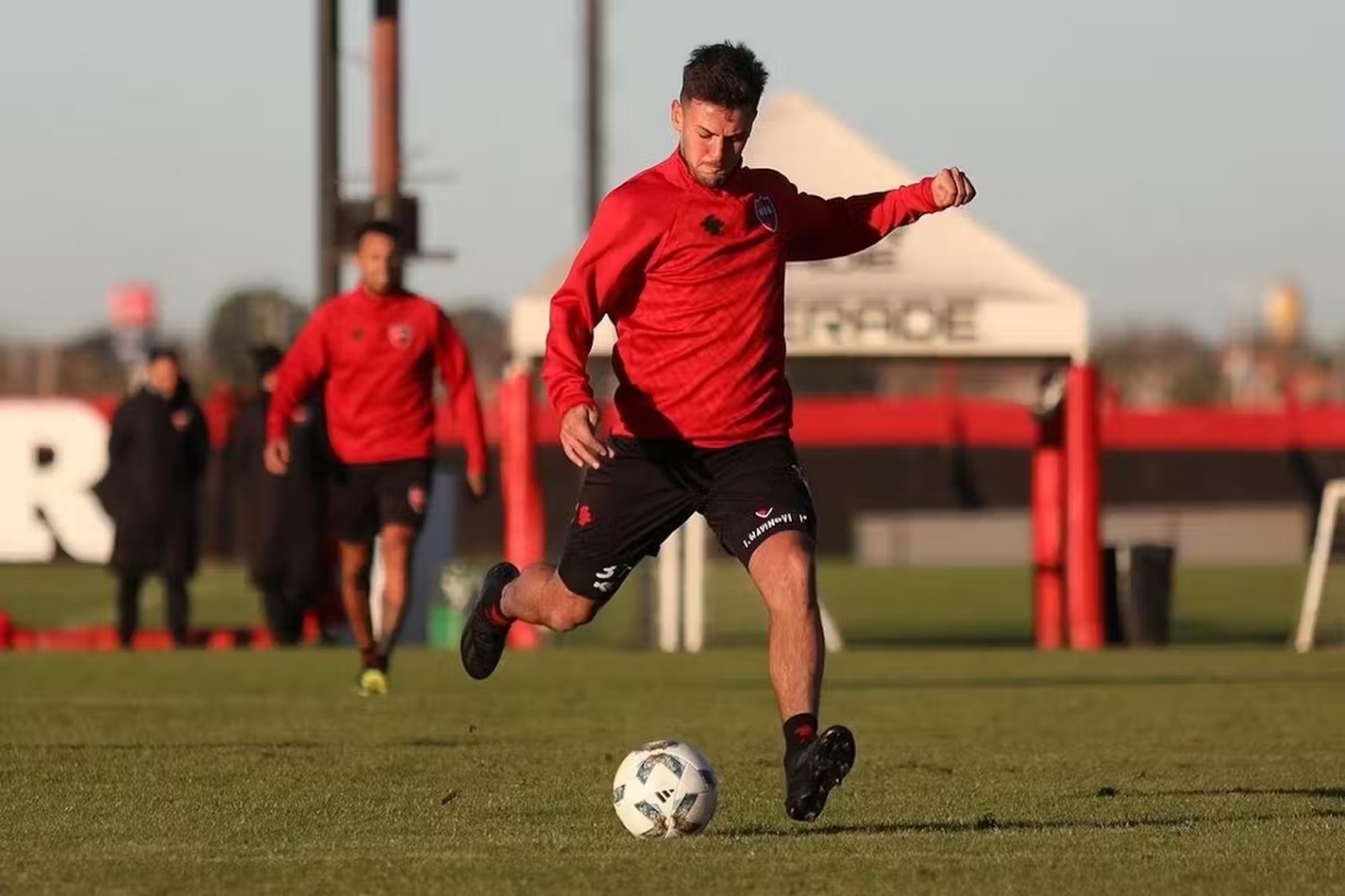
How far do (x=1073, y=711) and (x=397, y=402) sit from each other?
3.59 m

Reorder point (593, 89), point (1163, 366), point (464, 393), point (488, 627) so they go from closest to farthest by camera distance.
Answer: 1. point (488, 627)
2. point (464, 393)
3. point (593, 89)
4. point (1163, 366)

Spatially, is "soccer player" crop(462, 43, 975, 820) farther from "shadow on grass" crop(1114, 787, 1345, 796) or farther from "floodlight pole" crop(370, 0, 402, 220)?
"floodlight pole" crop(370, 0, 402, 220)

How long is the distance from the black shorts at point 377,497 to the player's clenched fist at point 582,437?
5336mm

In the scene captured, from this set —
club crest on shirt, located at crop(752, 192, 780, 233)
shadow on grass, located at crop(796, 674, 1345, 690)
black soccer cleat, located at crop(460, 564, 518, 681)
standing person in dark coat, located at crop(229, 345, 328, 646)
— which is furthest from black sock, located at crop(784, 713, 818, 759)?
standing person in dark coat, located at crop(229, 345, 328, 646)

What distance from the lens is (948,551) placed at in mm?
37094

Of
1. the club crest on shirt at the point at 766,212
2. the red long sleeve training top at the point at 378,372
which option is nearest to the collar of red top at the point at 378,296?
the red long sleeve training top at the point at 378,372

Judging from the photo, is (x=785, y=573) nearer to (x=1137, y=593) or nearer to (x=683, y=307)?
(x=683, y=307)

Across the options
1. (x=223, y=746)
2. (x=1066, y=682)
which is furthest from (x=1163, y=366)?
(x=223, y=746)

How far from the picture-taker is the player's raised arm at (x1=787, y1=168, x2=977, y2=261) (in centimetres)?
826

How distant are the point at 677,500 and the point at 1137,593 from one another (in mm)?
12774

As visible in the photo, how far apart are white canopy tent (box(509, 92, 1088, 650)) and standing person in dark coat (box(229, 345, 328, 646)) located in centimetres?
195

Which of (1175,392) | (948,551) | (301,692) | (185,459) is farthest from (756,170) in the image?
(1175,392)

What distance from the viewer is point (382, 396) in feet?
43.0

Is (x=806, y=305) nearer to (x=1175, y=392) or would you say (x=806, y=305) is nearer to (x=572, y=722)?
(x=572, y=722)
